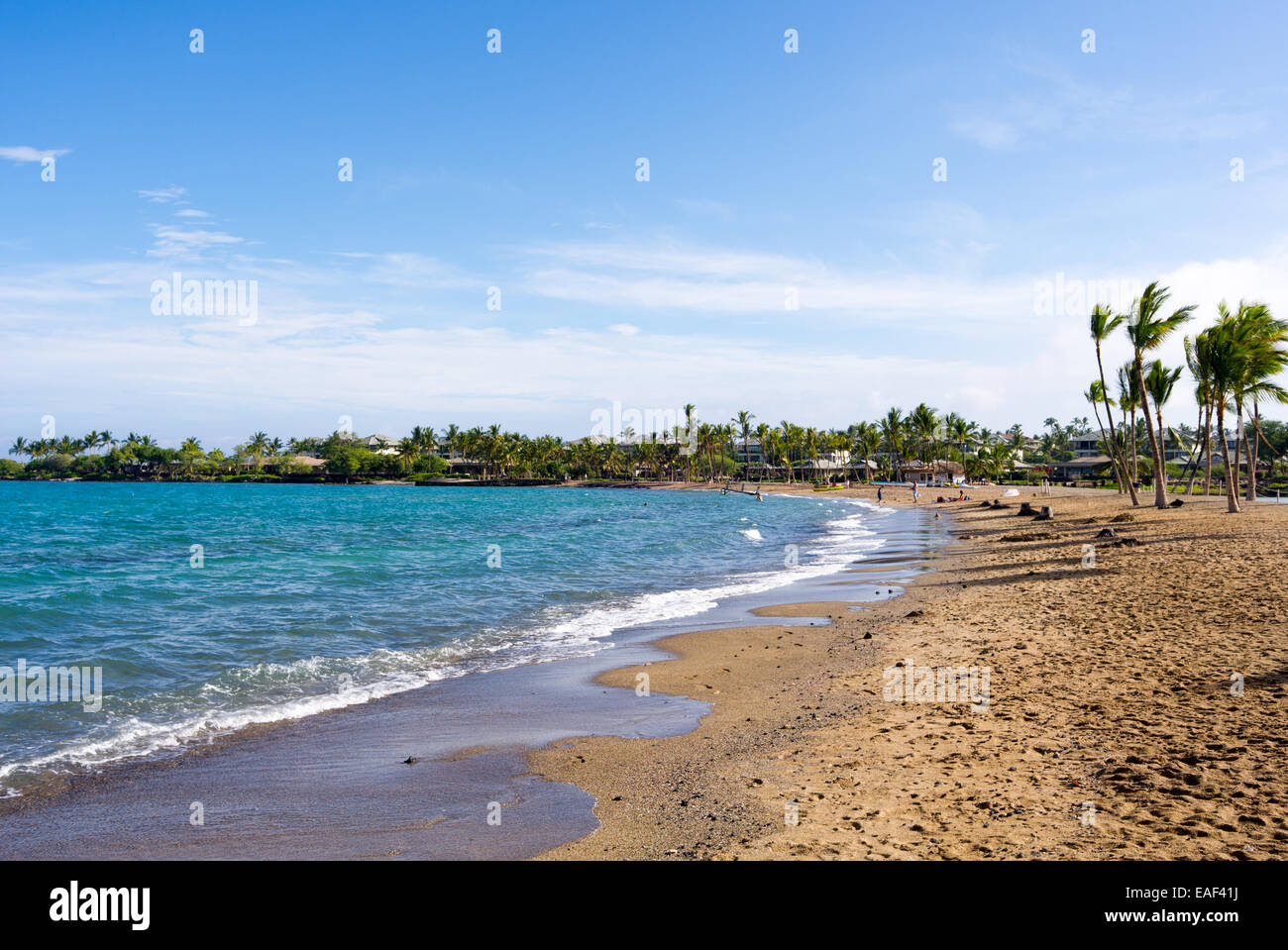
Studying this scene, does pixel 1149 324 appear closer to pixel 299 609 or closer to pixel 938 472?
pixel 299 609

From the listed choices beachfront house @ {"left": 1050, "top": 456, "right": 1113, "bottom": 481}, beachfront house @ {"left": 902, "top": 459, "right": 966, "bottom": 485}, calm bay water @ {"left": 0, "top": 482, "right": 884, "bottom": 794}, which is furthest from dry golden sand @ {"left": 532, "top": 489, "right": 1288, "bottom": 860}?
beachfront house @ {"left": 902, "top": 459, "right": 966, "bottom": 485}

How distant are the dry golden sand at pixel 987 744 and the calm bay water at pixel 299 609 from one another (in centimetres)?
437

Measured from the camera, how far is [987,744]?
7449 mm

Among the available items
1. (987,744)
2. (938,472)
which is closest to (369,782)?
(987,744)

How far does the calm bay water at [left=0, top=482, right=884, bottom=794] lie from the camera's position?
10.6 metres

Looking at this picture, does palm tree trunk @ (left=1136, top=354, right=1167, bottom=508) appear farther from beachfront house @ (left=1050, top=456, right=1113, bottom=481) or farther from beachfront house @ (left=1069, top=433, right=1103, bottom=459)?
beachfront house @ (left=1069, top=433, right=1103, bottom=459)

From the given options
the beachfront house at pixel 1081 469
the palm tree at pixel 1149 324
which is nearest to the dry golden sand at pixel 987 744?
the palm tree at pixel 1149 324

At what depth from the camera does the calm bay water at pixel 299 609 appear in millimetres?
10594

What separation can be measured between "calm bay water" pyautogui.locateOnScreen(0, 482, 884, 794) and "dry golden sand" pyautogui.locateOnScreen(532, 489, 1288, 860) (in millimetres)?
4370

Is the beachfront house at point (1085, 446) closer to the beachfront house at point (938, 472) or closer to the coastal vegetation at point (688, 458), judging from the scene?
the coastal vegetation at point (688, 458)
